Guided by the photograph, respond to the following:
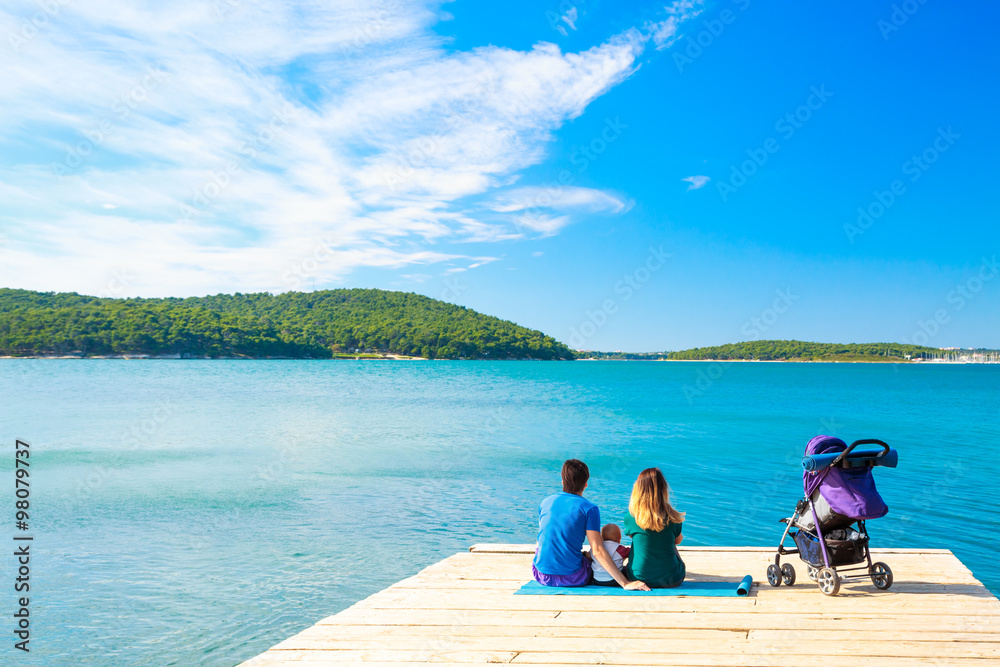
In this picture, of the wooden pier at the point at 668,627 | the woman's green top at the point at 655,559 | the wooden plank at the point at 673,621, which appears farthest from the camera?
the woman's green top at the point at 655,559

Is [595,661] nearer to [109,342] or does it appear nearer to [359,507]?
[359,507]

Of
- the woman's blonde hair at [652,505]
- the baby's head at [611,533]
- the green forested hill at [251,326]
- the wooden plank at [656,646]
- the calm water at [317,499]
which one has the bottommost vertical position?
the calm water at [317,499]

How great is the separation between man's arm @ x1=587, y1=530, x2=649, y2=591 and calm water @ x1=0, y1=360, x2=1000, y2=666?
4.67 m

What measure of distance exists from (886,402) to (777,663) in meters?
71.6

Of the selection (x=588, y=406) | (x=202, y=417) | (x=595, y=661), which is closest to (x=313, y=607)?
(x=595, y=661)

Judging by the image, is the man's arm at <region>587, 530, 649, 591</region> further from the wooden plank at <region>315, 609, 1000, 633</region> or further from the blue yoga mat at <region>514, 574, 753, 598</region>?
the wooden plank at <region>315, 609, 1000, 633</region>

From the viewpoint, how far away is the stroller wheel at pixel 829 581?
Answer: 624 centimetres

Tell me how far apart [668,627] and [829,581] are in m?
2.02

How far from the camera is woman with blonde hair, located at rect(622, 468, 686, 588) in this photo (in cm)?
609

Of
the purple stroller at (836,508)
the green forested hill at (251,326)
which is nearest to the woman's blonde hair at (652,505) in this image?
the purple stroller at (836,508)

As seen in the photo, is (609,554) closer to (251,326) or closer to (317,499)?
(317,499)

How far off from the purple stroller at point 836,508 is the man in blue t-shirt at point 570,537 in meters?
1.85

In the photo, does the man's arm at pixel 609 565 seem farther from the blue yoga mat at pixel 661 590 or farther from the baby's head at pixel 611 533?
the baby's head at pixel 611 533

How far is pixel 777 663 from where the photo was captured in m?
4.74
